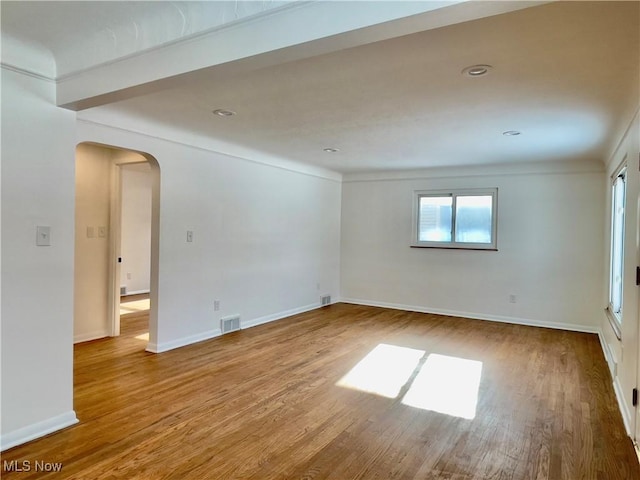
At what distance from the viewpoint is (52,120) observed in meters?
2.45

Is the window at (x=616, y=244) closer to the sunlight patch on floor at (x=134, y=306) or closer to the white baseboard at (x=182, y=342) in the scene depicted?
the white baseboard at (x=182, y=342)

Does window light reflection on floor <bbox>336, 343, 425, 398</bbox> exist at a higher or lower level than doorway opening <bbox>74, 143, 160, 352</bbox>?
Result: lower

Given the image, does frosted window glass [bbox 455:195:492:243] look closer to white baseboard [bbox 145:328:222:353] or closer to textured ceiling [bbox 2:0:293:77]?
white baseboard [bbox 145:328:222:353]

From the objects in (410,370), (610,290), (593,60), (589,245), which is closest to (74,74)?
(593,60)

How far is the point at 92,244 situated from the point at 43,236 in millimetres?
2368

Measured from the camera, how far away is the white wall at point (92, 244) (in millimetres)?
4434

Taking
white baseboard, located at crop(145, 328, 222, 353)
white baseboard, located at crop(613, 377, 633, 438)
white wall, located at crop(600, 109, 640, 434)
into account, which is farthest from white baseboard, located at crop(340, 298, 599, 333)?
white baseboard, located at crop(145, 328, 222, 353)

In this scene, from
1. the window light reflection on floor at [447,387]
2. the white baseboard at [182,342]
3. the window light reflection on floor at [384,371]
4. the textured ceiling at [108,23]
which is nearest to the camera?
the textured ceiling at [108,23]

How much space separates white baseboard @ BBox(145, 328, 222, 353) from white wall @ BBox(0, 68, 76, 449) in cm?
149

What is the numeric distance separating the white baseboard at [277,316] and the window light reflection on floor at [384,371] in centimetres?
175

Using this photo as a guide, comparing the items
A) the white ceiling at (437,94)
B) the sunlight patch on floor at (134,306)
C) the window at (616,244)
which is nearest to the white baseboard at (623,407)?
the window at (616,244)

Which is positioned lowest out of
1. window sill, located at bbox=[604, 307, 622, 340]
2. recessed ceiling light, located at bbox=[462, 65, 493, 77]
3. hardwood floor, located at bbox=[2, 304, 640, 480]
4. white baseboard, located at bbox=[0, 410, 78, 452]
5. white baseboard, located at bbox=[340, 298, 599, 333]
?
hardwood floor, located at bbox=[2, 304, 640, 480]

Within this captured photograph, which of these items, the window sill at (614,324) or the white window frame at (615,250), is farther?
the white window frame at (615,250)

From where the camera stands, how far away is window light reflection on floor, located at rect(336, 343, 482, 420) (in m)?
3.04
